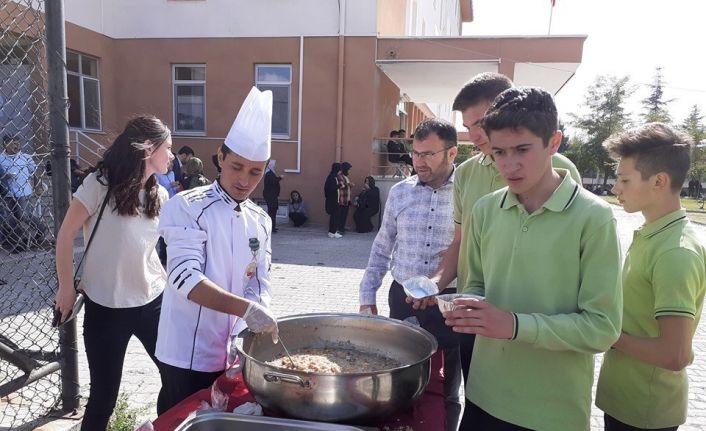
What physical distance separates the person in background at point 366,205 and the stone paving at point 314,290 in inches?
12.3

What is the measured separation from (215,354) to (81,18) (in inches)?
481

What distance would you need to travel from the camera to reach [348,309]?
572 cm

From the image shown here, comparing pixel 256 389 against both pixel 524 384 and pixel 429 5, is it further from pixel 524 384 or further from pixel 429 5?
pixel 429 5

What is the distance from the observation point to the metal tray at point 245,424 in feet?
4.00

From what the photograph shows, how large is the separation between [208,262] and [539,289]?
1.14 meters

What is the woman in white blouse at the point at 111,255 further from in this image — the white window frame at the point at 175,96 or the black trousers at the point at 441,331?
the white window frame at the point at 175,96

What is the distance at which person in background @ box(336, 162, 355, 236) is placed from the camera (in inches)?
432

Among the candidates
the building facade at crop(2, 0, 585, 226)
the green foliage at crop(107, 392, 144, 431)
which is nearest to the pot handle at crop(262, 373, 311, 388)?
the green foliage at crop(107, 392, 144, 431)

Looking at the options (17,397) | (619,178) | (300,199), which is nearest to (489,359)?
(619,178)

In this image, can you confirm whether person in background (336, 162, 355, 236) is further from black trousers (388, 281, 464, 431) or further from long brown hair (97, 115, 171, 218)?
long brown hair (97, 115, 171, 218)

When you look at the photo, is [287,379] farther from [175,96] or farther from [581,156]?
[581,156]

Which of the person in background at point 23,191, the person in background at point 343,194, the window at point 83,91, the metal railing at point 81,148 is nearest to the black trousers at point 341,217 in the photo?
the person in background at point 343,194

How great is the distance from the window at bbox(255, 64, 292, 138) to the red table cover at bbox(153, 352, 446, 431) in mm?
11221

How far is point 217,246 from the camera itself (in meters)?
1.80
